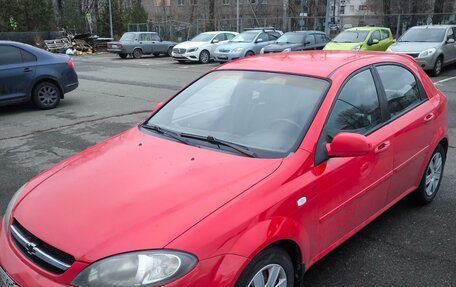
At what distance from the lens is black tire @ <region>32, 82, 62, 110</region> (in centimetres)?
972

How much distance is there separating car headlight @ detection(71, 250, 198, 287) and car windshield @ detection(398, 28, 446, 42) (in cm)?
1566

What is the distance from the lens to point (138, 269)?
2.00 meters

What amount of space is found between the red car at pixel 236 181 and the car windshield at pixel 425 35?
12.8m

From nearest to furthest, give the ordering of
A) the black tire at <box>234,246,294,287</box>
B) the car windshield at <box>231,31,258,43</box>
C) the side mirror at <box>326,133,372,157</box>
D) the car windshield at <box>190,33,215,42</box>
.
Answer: the black tire at <box>234,246,294,287</box>, the side mirror at <box>326,133,372,157</box>, the car windshield at <box>231,31,258,43</box>, the car windshield at <box>190,33,215,42</box>

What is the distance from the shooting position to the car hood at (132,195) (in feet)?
6.99

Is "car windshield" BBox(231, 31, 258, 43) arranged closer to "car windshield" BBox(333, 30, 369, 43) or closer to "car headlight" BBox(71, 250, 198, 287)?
"car windshield" BBox(333, 30, 369, 43)

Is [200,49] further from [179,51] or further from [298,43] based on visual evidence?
[298,43]

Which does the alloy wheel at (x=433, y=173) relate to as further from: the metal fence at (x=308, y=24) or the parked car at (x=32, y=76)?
the metal fence at (x=308, y=24)

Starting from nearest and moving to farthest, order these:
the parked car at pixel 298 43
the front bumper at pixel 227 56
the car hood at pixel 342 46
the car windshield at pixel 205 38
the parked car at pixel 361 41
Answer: the car hood at pixel 342 46
the parked car at pixel 361 41
the parked car at pixel 298 43
the front bumper at pixel 227 56
the car windshield at pixel 205 38

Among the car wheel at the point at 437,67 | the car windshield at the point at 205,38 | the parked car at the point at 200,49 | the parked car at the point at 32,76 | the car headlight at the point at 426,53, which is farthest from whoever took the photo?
the car windshield at the point at 205,38

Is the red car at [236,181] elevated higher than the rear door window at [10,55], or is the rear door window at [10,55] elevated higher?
the rear door window at [10,55]

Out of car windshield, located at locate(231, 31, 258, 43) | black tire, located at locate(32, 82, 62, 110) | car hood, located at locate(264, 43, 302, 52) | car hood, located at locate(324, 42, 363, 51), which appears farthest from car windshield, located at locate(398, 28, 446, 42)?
black tire, located at locate(32, 82, 62, 110)

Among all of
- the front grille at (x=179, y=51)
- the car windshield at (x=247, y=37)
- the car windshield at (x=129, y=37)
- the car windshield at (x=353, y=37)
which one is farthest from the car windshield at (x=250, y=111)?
the car windshield at (x=129, y=37)

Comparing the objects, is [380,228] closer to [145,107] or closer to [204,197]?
[204,197]
